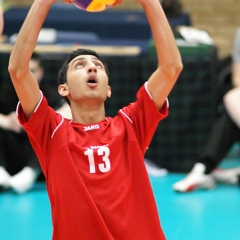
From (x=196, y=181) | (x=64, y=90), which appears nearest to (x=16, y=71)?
(x=64, y=90)

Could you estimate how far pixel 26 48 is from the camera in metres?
1.78

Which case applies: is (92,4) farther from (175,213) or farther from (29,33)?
(175,213)

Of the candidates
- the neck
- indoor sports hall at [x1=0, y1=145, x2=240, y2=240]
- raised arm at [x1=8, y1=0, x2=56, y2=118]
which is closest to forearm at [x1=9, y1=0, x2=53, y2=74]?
raised arm at [x1=8, y1=0, x2=56, y2=118]

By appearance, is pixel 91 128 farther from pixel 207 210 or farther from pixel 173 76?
pixel 207 210

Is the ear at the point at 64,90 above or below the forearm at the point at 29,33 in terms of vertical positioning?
below

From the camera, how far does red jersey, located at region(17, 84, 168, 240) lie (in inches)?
72.3

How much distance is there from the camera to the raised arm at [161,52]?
1.82 meters

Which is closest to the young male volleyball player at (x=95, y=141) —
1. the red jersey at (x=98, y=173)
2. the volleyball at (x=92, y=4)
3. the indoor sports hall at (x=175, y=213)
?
the red jersey at (x=98, y=173)

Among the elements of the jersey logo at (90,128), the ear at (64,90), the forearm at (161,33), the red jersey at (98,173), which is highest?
the forearm at (161,33)

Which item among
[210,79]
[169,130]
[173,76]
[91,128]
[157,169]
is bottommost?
[157,169]

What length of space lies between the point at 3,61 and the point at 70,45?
0.61 metres

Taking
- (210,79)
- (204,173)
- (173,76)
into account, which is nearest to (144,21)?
(210,79)

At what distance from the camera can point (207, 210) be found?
333cm

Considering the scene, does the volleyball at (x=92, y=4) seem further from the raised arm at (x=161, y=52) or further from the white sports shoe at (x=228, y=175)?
the white sports shoe at (x=228, y=175)
